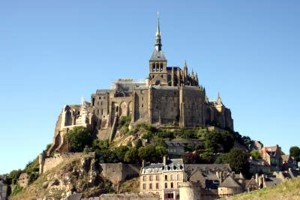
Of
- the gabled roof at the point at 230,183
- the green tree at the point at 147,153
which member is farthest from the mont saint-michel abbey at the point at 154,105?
the gabled roof at the point at 230,183

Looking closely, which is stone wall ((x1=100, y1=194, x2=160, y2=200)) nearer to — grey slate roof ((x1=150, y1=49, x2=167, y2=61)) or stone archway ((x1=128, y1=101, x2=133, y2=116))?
stone archway ((x1=128, y1=101, x2=133, y2=116))

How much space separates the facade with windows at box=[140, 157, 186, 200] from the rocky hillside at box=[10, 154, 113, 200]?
6261 millimetres

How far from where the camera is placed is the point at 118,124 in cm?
10888

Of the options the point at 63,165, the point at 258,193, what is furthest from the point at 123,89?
the point at 258,193

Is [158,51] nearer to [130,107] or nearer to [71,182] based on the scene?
[130,107]

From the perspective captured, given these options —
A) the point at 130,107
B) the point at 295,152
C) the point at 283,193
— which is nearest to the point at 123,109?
the point at 130,107

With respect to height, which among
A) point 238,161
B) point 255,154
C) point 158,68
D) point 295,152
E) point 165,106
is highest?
point 158,68

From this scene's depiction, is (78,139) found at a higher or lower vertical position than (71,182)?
higher

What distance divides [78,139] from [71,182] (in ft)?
56.4

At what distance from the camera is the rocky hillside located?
84756mm

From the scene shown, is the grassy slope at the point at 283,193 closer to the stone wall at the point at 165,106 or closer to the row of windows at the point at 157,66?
the stone wall at the point at 165,106

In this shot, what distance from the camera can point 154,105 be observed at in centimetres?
10619

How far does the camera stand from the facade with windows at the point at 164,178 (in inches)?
3009

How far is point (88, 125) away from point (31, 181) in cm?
1758
